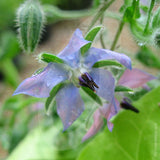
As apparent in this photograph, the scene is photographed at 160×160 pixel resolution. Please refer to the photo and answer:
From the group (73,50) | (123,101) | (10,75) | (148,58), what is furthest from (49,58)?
(10,75)

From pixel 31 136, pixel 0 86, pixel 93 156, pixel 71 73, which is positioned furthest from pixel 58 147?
pixel 0 86

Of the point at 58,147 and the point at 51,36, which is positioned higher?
the point at 58,147

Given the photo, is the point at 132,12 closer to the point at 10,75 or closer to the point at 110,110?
the point at 110,110

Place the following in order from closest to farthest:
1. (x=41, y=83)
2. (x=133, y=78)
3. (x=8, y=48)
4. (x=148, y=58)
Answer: (x=41, y=83), (x=133, y=78), (x=148, y=58), (x=8, y=48)

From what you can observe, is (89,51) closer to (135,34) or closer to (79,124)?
(135,34)

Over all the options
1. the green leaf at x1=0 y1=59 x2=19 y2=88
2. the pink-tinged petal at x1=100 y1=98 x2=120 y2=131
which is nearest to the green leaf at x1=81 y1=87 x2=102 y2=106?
the pink-tinged petal at x1=100 y1=98 x2=120 y2=131

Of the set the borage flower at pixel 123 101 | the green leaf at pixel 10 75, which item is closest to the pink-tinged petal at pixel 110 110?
the borage flower at pixel 123 101

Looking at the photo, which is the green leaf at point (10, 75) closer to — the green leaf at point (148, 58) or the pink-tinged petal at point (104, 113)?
the green leaf at point (148, 58)
